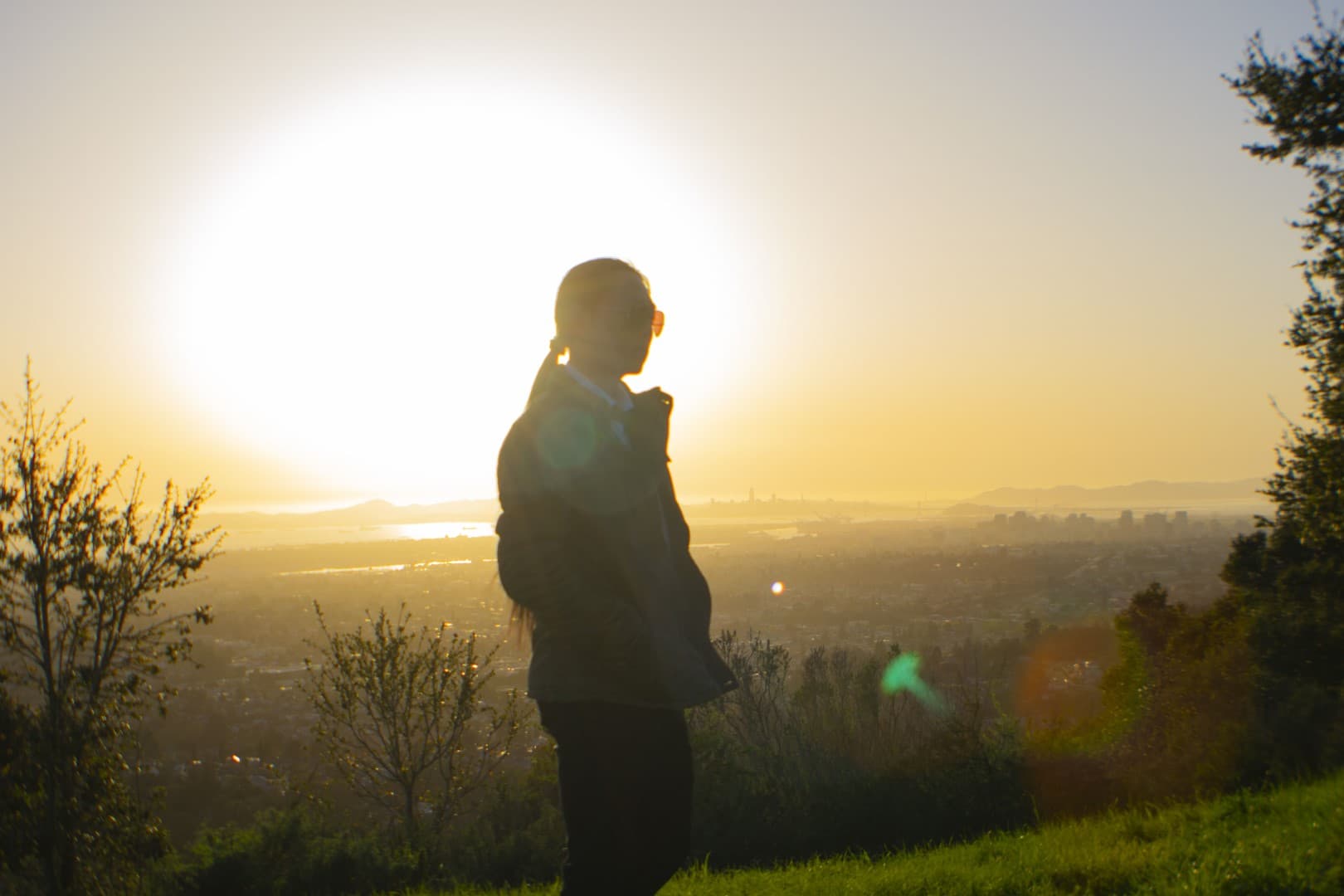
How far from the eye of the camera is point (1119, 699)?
54.9ft

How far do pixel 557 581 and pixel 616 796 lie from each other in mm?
550

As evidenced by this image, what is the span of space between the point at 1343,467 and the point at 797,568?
201ft

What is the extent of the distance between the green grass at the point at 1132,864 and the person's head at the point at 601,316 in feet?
9.08

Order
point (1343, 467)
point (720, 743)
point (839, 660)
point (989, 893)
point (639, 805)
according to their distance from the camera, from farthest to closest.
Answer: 1. point (839, 660)
2. point (1343, 467)
3. point (720, 743)
4. point (989, 893)
5. point (639, 805)

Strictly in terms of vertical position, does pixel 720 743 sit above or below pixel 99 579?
below

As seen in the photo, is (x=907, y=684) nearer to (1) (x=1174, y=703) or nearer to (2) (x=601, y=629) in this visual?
(1) (x=1174, y=703)

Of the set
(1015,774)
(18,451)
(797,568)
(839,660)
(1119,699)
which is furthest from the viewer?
(797,568)

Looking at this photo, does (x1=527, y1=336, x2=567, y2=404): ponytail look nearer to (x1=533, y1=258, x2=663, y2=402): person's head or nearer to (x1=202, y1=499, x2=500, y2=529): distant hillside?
(x1=533, y1=258, x2=663, y2=402): person's head

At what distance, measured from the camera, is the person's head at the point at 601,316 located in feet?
7.61

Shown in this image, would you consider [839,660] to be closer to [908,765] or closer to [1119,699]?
[1119,699]

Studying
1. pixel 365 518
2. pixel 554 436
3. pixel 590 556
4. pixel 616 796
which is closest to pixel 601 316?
pixel 554 436

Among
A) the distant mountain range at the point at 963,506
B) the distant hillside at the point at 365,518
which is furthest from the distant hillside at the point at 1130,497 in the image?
the distant hillside at the point at 365,518

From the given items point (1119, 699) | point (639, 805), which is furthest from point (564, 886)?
point (1119, 699)

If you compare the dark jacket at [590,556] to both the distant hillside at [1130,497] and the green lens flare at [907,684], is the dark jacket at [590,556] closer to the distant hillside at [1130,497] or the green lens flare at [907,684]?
the green lens flare at [907,684]
